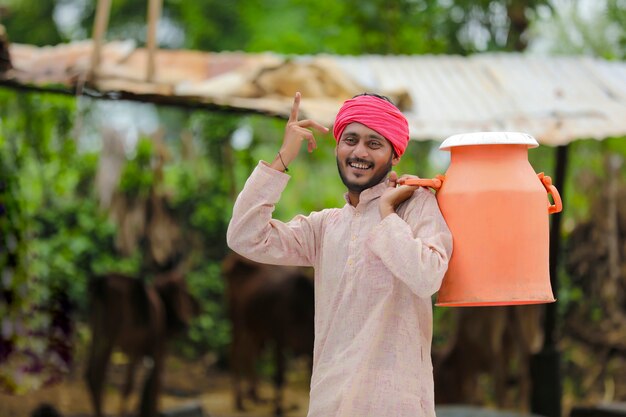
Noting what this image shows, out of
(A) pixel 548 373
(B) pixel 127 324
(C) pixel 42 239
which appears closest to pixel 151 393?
(B) pixel 127 324

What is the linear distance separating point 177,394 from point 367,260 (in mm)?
8159

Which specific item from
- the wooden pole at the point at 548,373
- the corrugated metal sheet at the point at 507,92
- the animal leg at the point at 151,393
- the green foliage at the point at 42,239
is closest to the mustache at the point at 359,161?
the corrugated metal sheet at the point at 507,92

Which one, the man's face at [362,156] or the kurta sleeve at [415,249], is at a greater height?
the man's face at [362,156]

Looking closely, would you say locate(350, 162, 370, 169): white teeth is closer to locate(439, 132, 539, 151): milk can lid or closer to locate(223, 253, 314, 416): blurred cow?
locate(439, 132, 539, 151): milk can lid

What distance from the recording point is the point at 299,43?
11.7 meters

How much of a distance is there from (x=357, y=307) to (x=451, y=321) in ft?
25.3

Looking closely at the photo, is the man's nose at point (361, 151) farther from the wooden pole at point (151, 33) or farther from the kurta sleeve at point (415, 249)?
the wooden pole at point (151, 33)

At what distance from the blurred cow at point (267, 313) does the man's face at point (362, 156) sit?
599 cm

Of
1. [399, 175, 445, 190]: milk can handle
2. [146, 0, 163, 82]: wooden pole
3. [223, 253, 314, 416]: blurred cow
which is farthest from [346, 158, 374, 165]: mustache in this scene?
[223, 253, 314, 416]: blurred cow

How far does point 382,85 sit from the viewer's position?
593 cm

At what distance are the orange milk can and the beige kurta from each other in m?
0.06

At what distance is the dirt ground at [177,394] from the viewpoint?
29.9 feet

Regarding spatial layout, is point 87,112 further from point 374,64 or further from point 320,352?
point 320,352

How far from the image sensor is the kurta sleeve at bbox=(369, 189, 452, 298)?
8.12 ft
